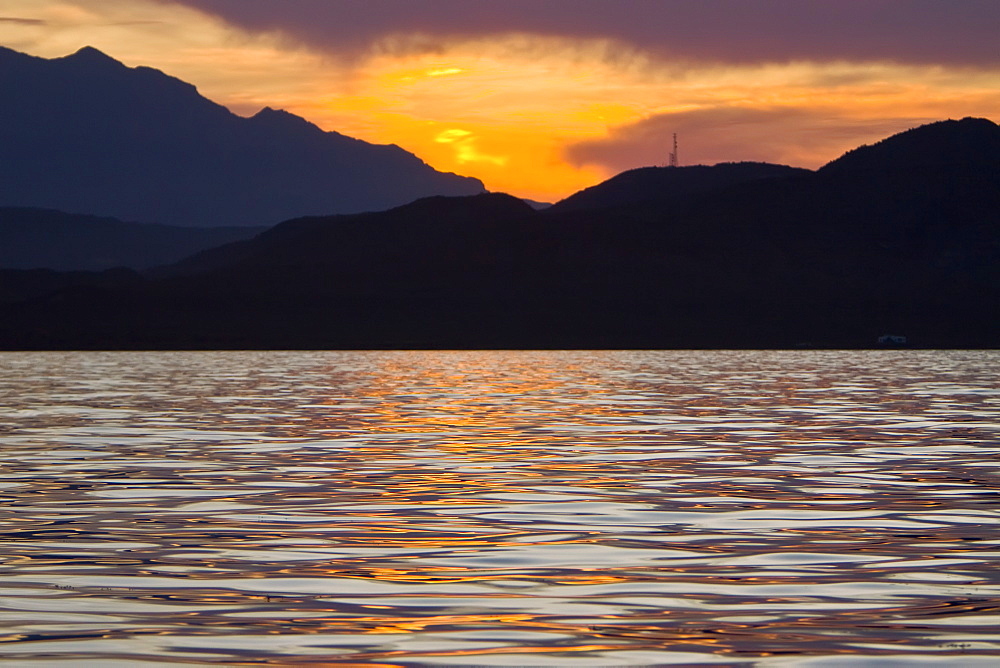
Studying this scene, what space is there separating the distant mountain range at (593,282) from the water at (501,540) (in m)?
100

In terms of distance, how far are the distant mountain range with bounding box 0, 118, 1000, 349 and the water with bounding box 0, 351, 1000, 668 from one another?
100219mm

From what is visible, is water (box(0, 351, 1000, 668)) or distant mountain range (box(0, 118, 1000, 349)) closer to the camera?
water (box(0, 351, 1000, 668))

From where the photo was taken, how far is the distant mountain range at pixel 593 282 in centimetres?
13475

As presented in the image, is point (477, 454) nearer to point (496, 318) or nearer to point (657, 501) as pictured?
point (657, 501)

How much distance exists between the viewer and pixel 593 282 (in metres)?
157

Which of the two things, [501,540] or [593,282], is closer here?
[501,540]

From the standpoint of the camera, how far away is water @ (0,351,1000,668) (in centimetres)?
988

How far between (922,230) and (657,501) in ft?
558

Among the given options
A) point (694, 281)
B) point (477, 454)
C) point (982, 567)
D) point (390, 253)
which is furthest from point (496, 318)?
point (982, 567)

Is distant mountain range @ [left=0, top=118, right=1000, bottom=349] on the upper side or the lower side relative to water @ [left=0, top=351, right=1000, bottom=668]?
upper

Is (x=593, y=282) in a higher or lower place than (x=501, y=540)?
higher

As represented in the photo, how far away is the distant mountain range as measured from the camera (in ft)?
442

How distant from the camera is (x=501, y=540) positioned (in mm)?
14398

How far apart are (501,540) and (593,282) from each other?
14308cm
